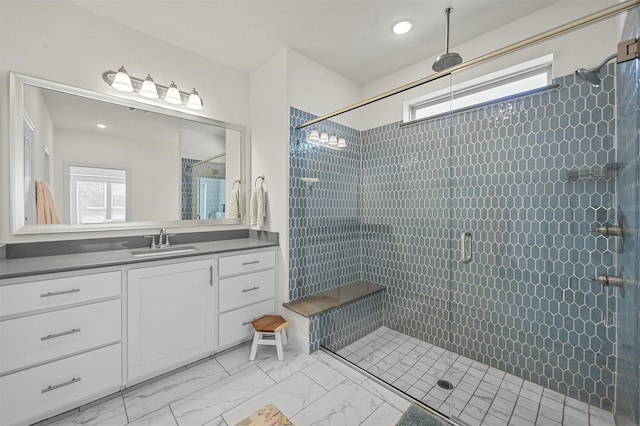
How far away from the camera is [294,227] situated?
2.46m

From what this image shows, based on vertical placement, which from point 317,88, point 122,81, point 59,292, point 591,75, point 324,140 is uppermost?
point 317,88

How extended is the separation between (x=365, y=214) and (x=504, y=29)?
6.73 feet

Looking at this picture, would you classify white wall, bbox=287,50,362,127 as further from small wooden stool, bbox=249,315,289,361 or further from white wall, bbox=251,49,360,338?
small wooden stool, bbox=249,315,289,361

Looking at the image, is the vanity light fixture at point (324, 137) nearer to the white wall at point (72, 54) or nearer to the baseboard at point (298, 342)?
the white wall at point (72, 54)

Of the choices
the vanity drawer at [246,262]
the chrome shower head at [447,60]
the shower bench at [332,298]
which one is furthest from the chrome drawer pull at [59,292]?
the chrome shower head at [447,60]

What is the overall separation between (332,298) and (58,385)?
6.38 ft

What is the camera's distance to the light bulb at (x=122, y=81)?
195 cm

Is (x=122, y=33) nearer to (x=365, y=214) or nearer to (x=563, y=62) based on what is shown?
(x=365, y=214)

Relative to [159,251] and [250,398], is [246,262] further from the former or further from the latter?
[250,398]

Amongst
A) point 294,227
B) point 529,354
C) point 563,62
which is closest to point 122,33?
point 294,227

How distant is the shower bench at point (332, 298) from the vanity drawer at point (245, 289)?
231mm

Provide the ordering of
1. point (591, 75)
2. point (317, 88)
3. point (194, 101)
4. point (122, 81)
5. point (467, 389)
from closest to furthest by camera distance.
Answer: point (591, 75), point (467, 389), point (122, 81), point (194, 101), point (317, 88)

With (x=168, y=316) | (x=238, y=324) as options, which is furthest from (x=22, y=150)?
(x=238, y=324)

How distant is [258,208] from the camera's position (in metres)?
2.56
